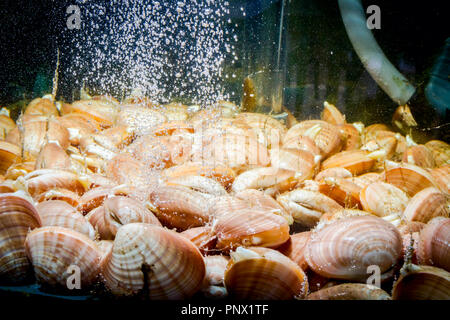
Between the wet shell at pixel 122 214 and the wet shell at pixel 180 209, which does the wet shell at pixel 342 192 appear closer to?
the wet shell at pixel 180 209

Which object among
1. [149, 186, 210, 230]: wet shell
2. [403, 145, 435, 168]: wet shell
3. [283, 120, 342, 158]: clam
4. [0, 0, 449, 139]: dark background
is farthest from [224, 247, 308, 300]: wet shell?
[0, 0, 449, 139]: dark background

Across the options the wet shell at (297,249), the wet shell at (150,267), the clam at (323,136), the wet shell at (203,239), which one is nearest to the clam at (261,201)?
the wet shell at (297,249)

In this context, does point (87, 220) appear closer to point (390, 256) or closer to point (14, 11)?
point (390, 256)

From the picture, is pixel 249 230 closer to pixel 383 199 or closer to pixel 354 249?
pixel 354 249

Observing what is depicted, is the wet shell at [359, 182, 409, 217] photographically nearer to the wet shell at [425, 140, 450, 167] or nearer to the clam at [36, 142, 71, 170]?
the wet shell at [425, 140, 450, 167]

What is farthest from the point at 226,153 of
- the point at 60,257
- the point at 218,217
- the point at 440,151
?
the point at 440,151

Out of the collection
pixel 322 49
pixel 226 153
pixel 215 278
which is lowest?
pixel 215 278

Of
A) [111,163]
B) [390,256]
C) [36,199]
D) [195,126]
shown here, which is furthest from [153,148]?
[390,256]
